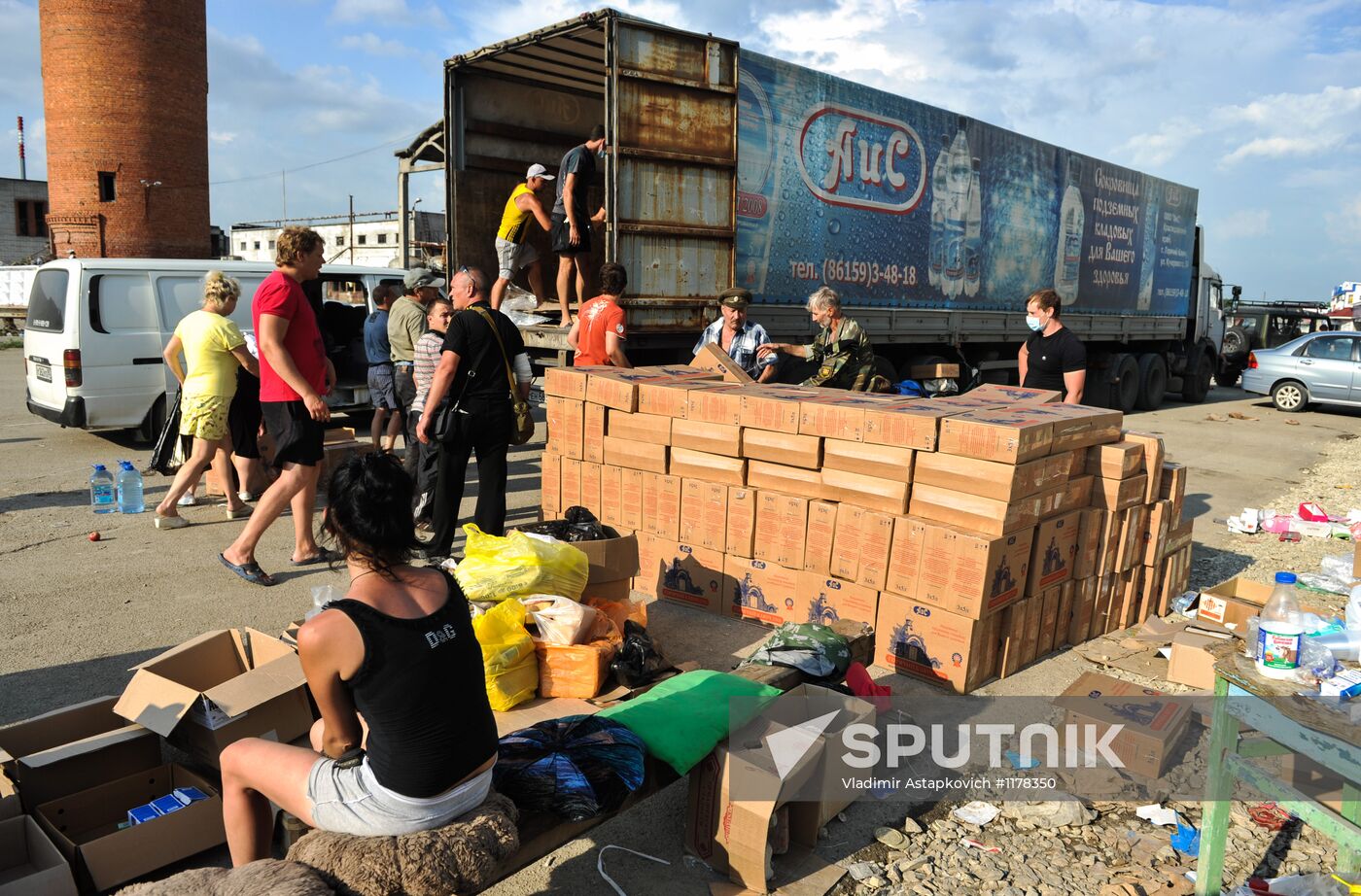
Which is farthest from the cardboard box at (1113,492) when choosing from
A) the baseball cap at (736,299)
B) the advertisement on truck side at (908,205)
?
the advertisement on truck side at (908,205)

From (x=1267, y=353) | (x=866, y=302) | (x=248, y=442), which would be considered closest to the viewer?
(x=248, y=442)

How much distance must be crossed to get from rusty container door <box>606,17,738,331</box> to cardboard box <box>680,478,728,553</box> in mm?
2655

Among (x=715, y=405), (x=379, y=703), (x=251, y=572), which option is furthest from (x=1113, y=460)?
(x=251, y=572)

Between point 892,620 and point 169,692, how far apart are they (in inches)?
121

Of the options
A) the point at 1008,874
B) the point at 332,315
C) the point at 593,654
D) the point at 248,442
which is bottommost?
the point at 1008,874

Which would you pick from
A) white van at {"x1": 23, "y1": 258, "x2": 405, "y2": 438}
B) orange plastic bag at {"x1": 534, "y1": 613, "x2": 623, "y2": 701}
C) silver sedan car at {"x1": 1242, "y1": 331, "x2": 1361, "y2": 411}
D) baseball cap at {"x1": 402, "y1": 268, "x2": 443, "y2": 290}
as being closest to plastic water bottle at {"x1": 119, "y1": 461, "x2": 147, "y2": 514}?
white van at {"x1": 23, "y1": 258, "x2": 405, "y2": 438}

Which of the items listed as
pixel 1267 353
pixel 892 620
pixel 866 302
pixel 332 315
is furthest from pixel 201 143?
pixel 892 620

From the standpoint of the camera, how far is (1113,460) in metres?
4.81

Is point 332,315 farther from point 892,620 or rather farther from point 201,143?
point 201,143

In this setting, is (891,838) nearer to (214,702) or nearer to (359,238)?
(214,702)

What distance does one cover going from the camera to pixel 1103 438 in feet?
16.1

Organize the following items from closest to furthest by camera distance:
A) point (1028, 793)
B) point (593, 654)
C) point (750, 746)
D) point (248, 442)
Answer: point (750, 746), point (1028, 793), point (593, 654), point (248, 442)

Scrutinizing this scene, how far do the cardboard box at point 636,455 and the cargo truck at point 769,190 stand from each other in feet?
7.02

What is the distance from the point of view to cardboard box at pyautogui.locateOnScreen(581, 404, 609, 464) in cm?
577
